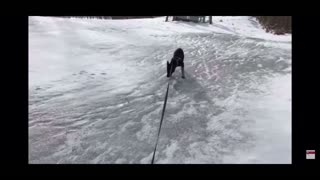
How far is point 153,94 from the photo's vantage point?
4.92 metres

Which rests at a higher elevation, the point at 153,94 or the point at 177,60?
the point at 177,60

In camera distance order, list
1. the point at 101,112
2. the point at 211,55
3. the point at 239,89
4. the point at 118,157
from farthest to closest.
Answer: the point at 211,55
the point at 239,89
the point at 101,112
the point at 118,157

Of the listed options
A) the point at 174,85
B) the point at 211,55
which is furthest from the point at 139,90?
the point at 211,55

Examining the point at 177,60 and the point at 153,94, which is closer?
the point at 153,94

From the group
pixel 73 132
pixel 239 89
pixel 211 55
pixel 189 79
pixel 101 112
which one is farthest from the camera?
pixel 211 55

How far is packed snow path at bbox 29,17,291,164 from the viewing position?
4031 mm

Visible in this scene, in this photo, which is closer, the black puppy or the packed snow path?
the packed snow path

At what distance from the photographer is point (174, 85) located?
5082 mm

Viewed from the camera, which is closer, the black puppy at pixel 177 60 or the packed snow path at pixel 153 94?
the packed snow path at pixel 153 94

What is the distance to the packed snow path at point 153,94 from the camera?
4.03 metres
